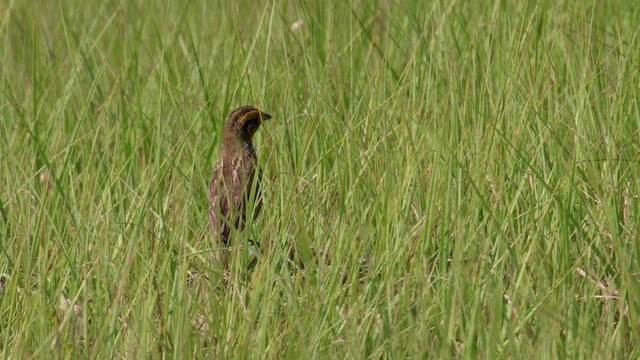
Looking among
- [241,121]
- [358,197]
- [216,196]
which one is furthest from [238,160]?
[358,197]

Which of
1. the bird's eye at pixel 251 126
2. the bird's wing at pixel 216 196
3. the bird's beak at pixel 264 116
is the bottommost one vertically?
the bird's wing at pixel 216 196

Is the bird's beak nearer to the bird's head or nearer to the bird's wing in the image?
the bird's head

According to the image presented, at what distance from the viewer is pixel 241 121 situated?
559 centimetres

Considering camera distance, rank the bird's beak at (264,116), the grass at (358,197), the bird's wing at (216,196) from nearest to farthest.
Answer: the grass at (358,197) < the bird's wing at (216,196) < the bird's beak at (264,116)

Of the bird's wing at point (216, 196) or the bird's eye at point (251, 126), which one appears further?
the bird's eye at point (251, 126)

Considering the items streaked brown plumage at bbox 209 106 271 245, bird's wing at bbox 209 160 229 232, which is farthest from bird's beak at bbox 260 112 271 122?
bird's wing at bbox 209 160 229 232

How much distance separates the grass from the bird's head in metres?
0.12

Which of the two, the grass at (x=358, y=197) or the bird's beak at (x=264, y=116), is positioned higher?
the bird's beak at (x=264, y=116)

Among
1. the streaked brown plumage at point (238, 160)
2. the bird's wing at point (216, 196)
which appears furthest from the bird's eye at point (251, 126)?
the bird's wing at point (216, 196)

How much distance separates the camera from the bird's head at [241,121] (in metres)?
5.59

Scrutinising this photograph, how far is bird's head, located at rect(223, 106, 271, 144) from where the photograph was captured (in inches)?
220

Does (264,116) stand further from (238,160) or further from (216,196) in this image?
(216,196)

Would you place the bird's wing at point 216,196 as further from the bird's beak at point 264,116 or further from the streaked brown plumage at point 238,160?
the bird's beak at point 264,116

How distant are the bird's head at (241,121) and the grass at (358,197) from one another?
12 cm
